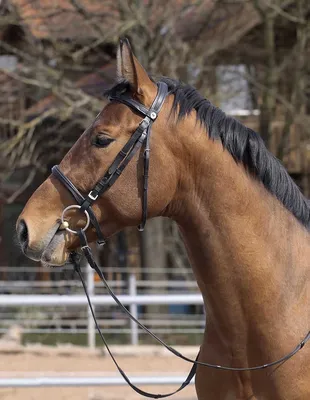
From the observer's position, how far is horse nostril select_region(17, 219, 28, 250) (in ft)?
8.72

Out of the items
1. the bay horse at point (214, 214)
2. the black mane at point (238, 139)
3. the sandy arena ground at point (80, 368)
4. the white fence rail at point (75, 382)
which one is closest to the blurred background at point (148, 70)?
the sandy arena ground at point (80, 368)

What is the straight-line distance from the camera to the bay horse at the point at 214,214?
2654mm

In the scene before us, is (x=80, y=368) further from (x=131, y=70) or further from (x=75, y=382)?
(x=131, y=70)

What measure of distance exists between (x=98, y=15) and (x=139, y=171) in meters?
9.36

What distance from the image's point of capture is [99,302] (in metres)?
5.33

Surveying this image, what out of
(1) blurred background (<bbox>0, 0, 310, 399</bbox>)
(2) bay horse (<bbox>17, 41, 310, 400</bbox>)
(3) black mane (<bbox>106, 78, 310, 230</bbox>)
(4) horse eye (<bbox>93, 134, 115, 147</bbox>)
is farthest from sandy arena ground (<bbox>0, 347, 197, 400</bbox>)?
(4) horse eye (<bbox>93, 134, 115, 147</bbox>)

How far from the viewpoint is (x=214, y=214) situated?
2.68 m

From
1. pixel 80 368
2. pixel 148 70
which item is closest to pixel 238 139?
pixel 80 368

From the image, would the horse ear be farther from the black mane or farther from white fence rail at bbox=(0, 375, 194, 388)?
white fence rail at bbox=(0, 375, 194, 388)

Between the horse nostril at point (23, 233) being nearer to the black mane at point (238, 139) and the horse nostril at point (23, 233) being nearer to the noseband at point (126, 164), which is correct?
the noseband at point (126, 164)

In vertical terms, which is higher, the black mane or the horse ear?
the horse ear

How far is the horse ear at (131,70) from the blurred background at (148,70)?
7.44m

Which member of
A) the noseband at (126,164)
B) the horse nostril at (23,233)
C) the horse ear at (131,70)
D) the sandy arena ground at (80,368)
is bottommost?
the sandy arena ground at (80,368)

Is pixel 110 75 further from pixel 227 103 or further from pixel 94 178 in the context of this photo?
pixel 94 178
